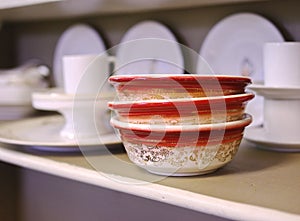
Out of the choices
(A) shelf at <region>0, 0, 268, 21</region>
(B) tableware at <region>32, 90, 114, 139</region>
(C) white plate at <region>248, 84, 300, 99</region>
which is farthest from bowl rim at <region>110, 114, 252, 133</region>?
(A) shelf at <region>0, 0, 268, 21</region>

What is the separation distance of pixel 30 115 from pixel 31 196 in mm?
228

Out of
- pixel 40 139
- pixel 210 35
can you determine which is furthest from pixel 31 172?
pixel 210 35

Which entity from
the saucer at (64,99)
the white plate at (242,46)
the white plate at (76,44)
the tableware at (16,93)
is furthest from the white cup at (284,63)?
the tableware at (16,93)

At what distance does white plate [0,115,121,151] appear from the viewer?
662mm

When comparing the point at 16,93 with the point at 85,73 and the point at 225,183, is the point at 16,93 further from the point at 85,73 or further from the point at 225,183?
the point at 225,183

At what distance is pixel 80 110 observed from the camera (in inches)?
28.5

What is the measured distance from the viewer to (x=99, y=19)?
43.4 inches

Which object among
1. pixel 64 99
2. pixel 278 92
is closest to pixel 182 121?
pixel 278 92

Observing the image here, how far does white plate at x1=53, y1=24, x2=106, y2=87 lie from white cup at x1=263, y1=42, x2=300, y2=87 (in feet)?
1.85

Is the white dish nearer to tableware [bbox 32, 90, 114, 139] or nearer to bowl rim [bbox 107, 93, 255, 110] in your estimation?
tableware [bbox 32, 90, 114, 139]

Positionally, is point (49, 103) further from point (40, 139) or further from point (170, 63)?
point (170, 63)

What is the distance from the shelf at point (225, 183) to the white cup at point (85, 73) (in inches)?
6.8

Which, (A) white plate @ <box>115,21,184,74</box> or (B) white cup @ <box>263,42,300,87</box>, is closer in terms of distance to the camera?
(B) white cup @ <box>263,42,300,87</box>

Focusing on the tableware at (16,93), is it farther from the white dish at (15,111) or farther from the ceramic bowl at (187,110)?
the ceramic bowl at (187,110)
